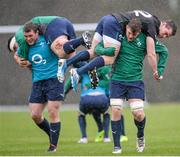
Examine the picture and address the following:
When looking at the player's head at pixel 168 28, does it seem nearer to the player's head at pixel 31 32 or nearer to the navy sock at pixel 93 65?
the navy sock at pixel 93 65

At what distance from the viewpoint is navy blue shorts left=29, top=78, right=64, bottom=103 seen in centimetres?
1329

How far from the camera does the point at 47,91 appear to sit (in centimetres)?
1334

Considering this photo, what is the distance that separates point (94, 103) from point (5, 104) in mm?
9188

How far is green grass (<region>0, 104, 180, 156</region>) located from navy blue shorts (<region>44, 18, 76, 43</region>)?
1742mm

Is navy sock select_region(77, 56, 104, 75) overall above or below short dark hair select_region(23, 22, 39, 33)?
below

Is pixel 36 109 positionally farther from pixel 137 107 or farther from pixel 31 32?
pixel 137 107

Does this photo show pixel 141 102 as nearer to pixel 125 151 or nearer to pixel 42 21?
pixel 125 151

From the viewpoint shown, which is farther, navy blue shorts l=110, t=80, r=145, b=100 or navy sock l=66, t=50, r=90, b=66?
navy sock l=66, t=50, r=90, b=66

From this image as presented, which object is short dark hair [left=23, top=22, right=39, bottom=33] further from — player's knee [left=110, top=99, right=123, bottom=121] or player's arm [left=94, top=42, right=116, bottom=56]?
player's knee [left=110, top=99, right=123, bottom=121]

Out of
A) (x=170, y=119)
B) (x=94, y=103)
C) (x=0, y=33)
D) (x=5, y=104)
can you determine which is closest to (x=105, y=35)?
(x=94, y=103)

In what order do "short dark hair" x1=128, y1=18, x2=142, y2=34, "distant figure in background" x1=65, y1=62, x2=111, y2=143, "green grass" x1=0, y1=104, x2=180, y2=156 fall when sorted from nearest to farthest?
"short dark hair" x1=128, y1=18, x2=142, y2=34
"green grass" x1=0, y1=104, x2=180, y2=156
"distant figure in background" x1=65, y1=62, x2=111, y2=143

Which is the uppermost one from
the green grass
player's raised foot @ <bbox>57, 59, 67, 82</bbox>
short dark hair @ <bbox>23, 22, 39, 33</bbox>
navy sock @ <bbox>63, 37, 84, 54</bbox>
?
short dark hair @ <bbox>23, 22, 39, 33</bbox>

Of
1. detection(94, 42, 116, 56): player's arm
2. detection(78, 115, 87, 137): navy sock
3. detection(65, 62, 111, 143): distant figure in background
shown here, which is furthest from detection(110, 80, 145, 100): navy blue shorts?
detection(78, 115, 87, 137): navy sock

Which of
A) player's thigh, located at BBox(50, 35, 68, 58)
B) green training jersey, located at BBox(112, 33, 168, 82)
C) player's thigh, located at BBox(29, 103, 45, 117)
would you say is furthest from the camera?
player's thigh, located at BBox(29, 103, 45, 117)
